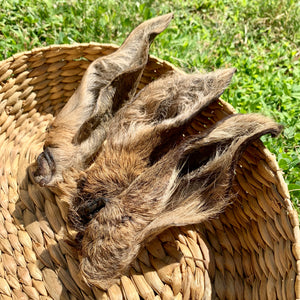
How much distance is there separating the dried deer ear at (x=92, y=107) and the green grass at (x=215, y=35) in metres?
0.62

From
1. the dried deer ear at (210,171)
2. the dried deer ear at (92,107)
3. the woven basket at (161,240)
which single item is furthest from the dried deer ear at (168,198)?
the dried deer ear at (92,107)

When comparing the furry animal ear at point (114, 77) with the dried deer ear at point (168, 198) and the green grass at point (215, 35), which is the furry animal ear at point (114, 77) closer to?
the dried deer ear at point (168, 198)

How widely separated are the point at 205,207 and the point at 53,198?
25.9 inches

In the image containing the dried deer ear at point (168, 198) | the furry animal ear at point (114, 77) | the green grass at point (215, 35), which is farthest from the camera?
the green grass at point (215, 35)

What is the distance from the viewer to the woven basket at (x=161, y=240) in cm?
159

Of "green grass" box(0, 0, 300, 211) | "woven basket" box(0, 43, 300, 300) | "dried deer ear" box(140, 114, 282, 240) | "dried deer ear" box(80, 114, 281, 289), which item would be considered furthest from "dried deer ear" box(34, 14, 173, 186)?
"green grass" box(0, 0, 300, 211)

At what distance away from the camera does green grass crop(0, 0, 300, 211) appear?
2445 mm

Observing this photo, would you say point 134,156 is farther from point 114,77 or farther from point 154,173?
point 114,77

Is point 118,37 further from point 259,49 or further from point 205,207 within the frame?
point 205,207

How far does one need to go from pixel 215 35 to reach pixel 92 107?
1.36 m

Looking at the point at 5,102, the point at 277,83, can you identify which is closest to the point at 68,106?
the point at 5,102

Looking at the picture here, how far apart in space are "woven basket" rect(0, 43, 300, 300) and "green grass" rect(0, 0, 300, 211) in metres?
0.52

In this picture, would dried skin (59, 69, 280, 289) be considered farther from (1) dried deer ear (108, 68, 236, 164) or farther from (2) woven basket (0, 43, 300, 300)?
(2) woven basket (0, 43, 300, 300)

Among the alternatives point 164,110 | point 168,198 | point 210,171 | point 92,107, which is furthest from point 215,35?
point 168,198
